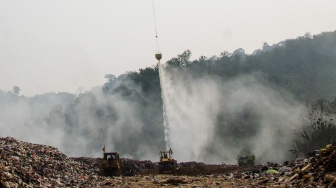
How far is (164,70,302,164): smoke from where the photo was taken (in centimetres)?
4369

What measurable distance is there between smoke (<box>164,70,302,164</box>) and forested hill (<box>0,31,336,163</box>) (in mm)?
129

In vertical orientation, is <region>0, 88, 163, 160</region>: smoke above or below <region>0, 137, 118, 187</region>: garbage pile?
above

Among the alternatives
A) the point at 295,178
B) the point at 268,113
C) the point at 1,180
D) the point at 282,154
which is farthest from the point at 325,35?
the point at 1,180

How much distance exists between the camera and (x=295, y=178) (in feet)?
40.9

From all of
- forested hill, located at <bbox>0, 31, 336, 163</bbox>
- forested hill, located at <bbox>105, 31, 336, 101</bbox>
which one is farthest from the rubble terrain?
forested hill, located at <bbox>105, 31, 336, 101</bbox>

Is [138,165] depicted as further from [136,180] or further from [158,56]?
[136,180]

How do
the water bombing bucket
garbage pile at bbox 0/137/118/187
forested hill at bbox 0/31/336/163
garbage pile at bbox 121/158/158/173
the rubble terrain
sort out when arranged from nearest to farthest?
the rubble terrain < garbage pile at bbox 0/137/118/187 < garbage pile at bbox 121/158/158/173 < the water bombing bucket < forested hill at bbox 0/31/336/163

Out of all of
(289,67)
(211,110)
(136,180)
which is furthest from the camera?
(289,67)

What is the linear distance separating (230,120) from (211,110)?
3.22 m

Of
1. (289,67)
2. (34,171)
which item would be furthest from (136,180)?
(289,67)

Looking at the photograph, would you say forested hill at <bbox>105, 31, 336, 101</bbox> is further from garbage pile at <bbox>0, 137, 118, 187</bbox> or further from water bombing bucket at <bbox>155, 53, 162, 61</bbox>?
garbage pile at <bbox>0, 137, 118, 187</bbox>

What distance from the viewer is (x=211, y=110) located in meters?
52.2

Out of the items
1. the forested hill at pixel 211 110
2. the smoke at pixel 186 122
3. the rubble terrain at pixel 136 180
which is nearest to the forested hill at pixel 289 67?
the forested hill at pixel 211 110

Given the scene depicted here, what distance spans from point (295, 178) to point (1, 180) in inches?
387
